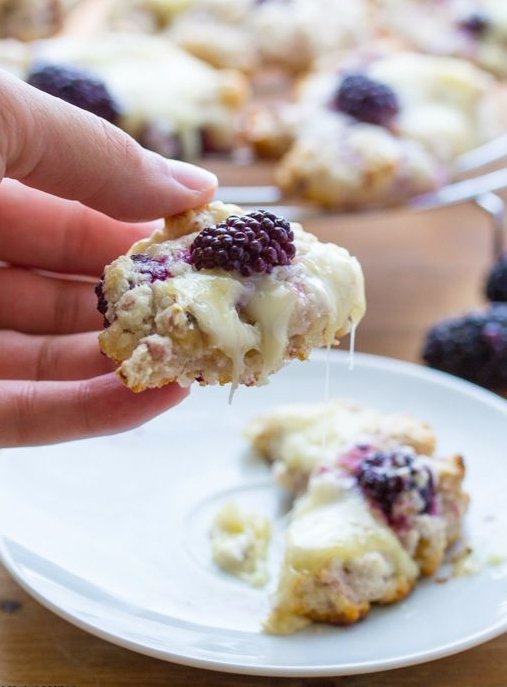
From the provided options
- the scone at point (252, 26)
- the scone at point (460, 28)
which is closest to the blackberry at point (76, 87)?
the scone at point (252, 26)

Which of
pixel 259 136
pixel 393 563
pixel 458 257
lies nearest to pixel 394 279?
pixel 458 257

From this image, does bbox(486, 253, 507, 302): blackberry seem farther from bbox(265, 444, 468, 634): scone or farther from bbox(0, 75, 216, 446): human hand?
bbox(0, 75, 216, 446): human hand

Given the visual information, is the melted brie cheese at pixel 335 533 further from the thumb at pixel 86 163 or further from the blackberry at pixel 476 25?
the blackberry at pixel 476 25

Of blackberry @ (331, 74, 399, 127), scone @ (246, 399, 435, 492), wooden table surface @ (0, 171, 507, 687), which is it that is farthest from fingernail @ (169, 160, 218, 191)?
blackberry @ (331, 74, 399, 127)

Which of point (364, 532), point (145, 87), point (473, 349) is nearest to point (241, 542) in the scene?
point (364, 532)

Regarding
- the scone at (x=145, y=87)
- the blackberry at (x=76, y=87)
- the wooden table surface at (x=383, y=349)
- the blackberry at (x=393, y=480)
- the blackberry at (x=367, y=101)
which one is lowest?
the wooden table surface at (x=383, y=349)

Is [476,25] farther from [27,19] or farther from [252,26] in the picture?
[27,19]
